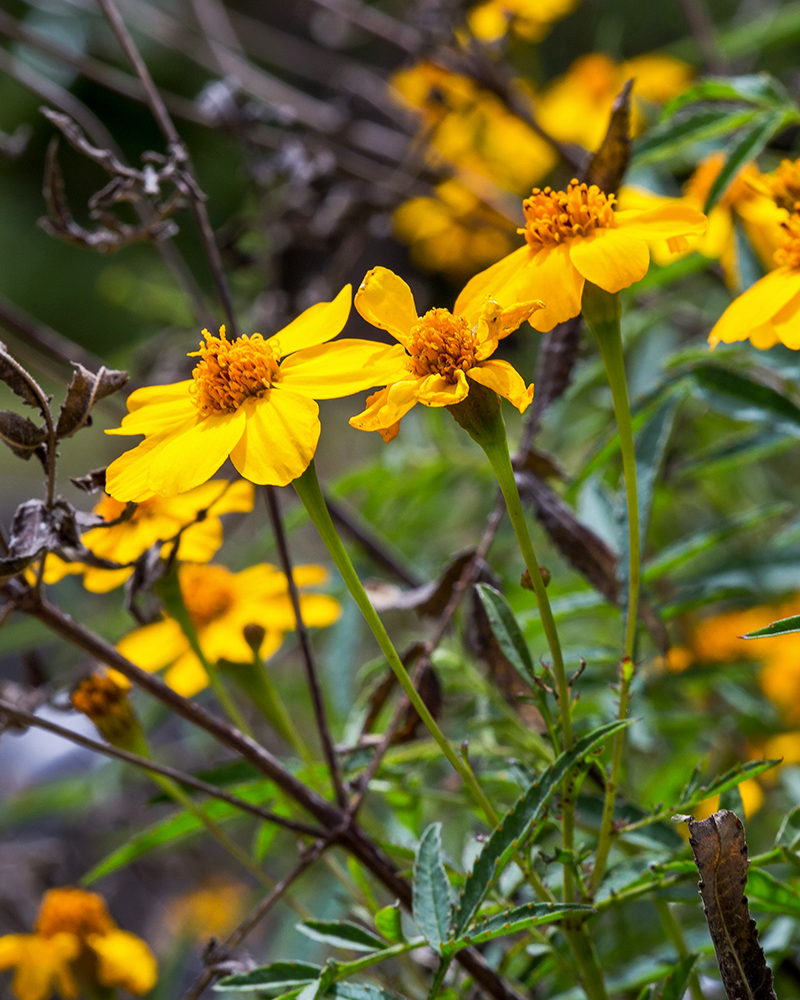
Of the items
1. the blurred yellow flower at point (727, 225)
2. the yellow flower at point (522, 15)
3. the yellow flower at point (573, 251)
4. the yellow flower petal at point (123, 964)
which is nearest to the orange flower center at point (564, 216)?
the yellow flower at point (573, 251)

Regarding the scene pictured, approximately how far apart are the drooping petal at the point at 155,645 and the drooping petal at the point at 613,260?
0.24 metres

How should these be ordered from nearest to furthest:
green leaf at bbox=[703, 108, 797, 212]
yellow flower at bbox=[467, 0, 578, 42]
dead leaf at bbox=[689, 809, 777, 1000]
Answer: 1. dead leaf at bbox=[689, 809, 777, 1000]
2. green leaf at bbox=[703, 108, 797, 212]
3. yellow flower at bbox=[467, 0, 578, 42]

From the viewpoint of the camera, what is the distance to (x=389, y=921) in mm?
302

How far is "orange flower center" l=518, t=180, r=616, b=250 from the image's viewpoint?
31 cm

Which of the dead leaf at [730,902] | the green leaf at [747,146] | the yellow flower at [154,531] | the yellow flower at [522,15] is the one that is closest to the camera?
the dead leaf at [730,902]

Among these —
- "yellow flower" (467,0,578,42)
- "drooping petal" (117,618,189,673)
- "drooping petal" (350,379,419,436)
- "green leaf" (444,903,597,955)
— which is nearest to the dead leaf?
"green leaf" (444,903,597,955)

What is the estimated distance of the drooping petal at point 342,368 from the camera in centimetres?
28

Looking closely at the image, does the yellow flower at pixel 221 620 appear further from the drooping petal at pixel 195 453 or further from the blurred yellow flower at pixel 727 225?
the blurred yellow flower at pixel 727 225

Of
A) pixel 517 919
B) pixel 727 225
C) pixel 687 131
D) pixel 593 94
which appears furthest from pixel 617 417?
pixel 593 94

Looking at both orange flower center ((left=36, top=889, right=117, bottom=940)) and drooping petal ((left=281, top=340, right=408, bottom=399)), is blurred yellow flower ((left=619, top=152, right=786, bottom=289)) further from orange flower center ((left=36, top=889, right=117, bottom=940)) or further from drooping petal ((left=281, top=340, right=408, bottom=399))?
orange flower center ((left=36, top=889, right=117, bottom=940))

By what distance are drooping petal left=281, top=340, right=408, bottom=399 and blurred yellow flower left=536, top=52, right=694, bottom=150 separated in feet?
2.57

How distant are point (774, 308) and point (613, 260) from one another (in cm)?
7

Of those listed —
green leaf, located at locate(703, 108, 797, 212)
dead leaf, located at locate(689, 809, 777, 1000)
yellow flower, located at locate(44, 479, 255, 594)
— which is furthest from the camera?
green leaf, located at locate(703, 108, 797, 212)

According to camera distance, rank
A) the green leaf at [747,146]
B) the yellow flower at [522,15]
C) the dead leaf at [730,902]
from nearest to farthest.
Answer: the dead leaf at [730,902]
the green leaf at [747,146]
the yellow flower at [522,15]
